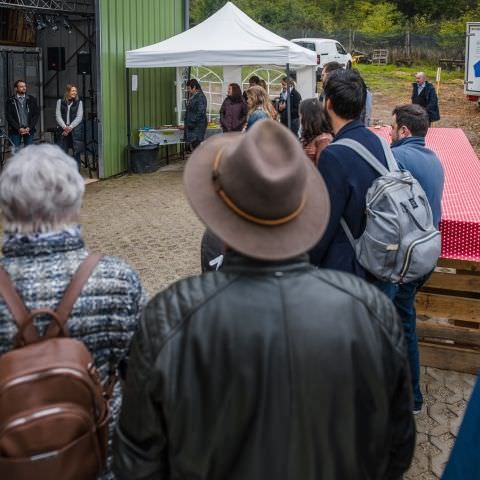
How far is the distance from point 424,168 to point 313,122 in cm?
81

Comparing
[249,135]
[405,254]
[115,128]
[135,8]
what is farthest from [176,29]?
[249,135]

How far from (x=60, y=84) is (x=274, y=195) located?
1527 cm

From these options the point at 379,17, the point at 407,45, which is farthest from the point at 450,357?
the point at 379,17

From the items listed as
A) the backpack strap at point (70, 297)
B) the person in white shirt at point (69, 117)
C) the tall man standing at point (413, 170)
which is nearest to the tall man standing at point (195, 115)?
the person in white shirt at point (69, 117)

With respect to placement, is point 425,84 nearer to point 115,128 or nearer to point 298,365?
point 115,128

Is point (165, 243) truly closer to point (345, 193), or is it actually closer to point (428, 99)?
point (345, 193)

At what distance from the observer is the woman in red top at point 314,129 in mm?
4301

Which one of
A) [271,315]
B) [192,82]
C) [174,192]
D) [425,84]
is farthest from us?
[425,84]

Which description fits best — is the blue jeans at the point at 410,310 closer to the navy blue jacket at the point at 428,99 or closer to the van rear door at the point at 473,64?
the van rear door at the point at 473,64

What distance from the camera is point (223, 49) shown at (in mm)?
12312

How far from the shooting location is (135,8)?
13.8 m

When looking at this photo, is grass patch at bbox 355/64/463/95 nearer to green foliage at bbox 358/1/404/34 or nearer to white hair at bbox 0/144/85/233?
green foliage at bbox 358/1/404/34

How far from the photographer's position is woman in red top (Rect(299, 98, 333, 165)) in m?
4.30

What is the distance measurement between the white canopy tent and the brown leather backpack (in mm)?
Answer: 10814
